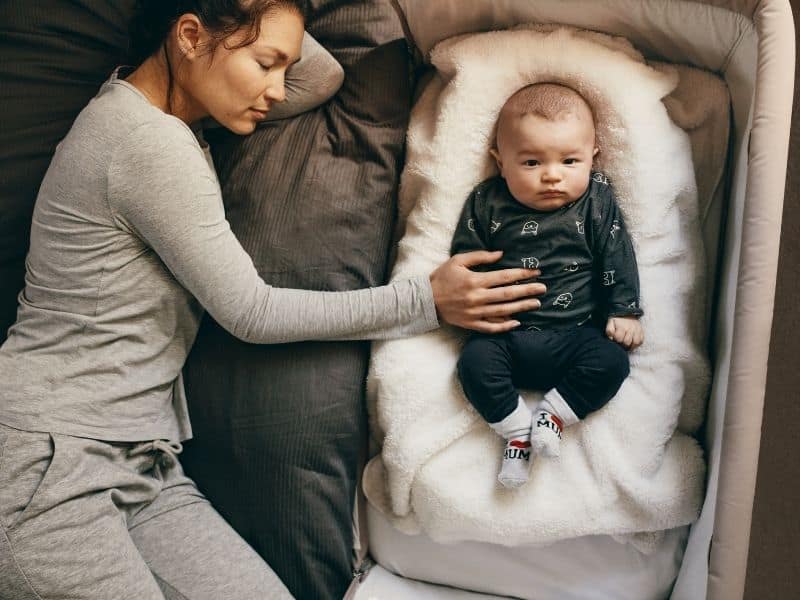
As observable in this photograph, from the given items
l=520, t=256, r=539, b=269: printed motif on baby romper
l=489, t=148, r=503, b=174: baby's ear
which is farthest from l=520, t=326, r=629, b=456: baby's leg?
l=489, t=148, r=503, b=174: baby's ear

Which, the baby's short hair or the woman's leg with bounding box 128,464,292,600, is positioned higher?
the baby's short hair

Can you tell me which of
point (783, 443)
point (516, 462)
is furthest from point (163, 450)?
point (783, 443)

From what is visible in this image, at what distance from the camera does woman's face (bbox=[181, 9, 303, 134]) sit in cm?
99

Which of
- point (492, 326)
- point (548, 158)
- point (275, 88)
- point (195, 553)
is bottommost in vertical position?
point (195, 553)

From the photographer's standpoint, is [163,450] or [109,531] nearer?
[109,531]

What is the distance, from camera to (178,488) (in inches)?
43.3

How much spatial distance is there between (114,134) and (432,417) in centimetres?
58

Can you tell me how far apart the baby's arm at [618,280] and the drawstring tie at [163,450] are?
2.16 feet

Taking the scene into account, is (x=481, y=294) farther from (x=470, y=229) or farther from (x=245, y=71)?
(x=245, y=71)

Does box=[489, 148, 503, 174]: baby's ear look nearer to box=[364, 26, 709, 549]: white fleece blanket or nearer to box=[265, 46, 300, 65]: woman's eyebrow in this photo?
box=[364, 26, 709, 549]: white fleece blanket

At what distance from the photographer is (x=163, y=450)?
108cm

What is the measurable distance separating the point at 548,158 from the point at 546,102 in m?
0.08

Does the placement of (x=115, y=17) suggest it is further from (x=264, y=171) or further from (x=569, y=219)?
(x=569, y=219)

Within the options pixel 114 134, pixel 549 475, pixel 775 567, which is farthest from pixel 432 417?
pixel 775 567
